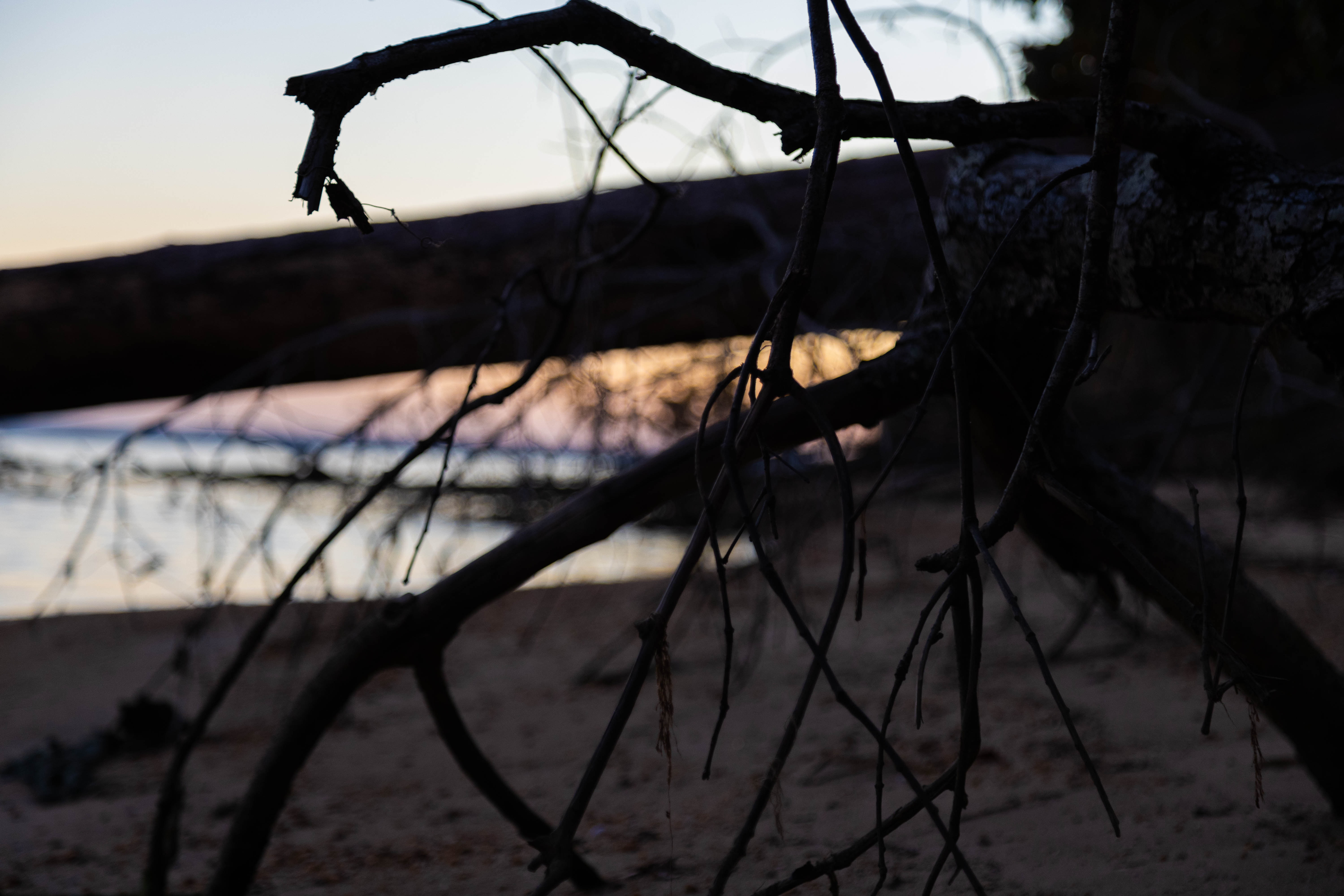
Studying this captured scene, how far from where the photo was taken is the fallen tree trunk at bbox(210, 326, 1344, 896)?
1.61 metres

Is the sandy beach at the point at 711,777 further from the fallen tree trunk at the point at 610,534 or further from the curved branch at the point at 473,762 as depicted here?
the fallen tree trunk at the point at 610,534

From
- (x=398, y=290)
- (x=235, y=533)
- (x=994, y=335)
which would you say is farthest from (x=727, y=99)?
(x=398, y=290)

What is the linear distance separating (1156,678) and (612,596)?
321 centimetres

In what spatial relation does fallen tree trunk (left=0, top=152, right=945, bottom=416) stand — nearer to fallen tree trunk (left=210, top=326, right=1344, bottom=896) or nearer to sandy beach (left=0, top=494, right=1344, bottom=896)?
sandy beach (left=0, top=494, right=1344, bottom=896)

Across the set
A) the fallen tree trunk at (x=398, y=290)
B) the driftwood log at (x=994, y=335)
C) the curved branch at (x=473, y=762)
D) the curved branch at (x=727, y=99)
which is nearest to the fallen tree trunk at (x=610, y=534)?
the driftwood log at (x=994, y=335)

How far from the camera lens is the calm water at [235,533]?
7.84 feet

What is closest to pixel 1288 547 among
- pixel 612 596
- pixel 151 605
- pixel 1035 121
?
pixel 612 596

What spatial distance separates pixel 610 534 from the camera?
1669 millimetres

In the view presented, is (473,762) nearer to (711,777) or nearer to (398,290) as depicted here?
(711,777)

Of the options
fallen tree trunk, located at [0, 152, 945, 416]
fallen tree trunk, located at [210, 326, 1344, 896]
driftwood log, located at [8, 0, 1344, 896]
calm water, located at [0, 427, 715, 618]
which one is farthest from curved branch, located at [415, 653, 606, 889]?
fallen tree trunk, located at [0, 152, 945, 416]

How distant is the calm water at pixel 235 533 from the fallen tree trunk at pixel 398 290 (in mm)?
409

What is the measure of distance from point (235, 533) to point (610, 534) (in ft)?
5.44

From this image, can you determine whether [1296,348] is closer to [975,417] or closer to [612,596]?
[975,417]

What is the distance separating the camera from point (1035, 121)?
133 centimetres
